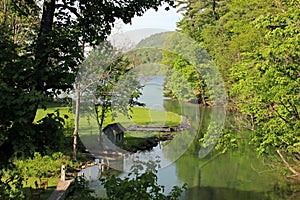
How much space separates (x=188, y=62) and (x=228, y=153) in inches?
401

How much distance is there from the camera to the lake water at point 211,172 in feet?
38.4

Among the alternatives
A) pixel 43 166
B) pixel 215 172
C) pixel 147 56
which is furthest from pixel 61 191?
pixel 215 172

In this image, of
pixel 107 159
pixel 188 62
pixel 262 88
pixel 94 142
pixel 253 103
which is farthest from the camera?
pixel 188 62

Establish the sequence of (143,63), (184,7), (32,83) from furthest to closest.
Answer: (184,7) → (143,63) → (32,83)

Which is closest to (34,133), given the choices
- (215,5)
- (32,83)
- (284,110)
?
(32,83)

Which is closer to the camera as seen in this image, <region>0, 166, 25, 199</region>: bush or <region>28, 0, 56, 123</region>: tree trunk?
<region>28, 0, 56, 123</region>: tree trunk

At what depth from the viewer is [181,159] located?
52.3 feet

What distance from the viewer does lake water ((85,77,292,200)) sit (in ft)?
38.4

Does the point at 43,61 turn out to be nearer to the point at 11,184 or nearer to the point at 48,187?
the point at 11,184

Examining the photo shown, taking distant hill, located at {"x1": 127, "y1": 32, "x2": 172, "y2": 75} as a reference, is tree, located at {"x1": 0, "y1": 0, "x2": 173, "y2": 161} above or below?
below

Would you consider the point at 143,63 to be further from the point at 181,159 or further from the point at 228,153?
the point at 228,153

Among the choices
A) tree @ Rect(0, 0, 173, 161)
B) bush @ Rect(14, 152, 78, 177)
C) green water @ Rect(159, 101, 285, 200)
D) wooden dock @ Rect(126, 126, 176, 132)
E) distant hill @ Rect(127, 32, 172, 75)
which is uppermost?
distant hill @ Rect(127, 32, 172, 75)

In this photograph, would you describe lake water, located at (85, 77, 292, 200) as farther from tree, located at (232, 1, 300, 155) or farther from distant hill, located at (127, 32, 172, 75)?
tree, located at (232, 1, 300, 155)

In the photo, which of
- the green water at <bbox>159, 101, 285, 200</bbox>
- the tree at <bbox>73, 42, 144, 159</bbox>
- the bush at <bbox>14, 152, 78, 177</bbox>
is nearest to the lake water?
the green water at <bbox>159, 101, 285, 200</bbox>
